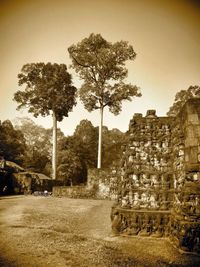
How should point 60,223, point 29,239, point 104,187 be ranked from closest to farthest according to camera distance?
point 29,239
point 60,223
point 104,187

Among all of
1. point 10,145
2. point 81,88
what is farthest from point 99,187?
point 10,145

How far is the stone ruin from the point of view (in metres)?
→ 4.77

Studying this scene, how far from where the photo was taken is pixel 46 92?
76.0ft

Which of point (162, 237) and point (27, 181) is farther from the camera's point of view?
point (27, 181)

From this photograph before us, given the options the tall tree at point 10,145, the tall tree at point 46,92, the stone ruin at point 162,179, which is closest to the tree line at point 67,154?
the tall tree at point 10,145

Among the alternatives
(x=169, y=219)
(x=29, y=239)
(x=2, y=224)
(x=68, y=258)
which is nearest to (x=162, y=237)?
(x=169, y=219)

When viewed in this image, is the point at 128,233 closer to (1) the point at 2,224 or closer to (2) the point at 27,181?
(1) the point at 2,224

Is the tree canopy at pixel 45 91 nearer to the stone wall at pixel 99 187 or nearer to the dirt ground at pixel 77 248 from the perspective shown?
the stone wall at pixel 99 187

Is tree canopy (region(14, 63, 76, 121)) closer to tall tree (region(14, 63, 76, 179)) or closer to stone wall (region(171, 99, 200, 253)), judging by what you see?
tall tree (region(14, 63, 76, 179))

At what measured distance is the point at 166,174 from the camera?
599 cm

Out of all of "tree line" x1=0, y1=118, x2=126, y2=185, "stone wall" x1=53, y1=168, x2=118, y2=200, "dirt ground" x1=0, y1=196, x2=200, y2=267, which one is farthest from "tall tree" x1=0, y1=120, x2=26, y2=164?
"dirt ground" x1=0, y1=196, x2=200, y2=267

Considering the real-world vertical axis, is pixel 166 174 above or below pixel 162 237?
above

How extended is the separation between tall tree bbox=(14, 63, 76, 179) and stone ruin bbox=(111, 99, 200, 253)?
17703 millimetres

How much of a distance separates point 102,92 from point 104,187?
862cm
